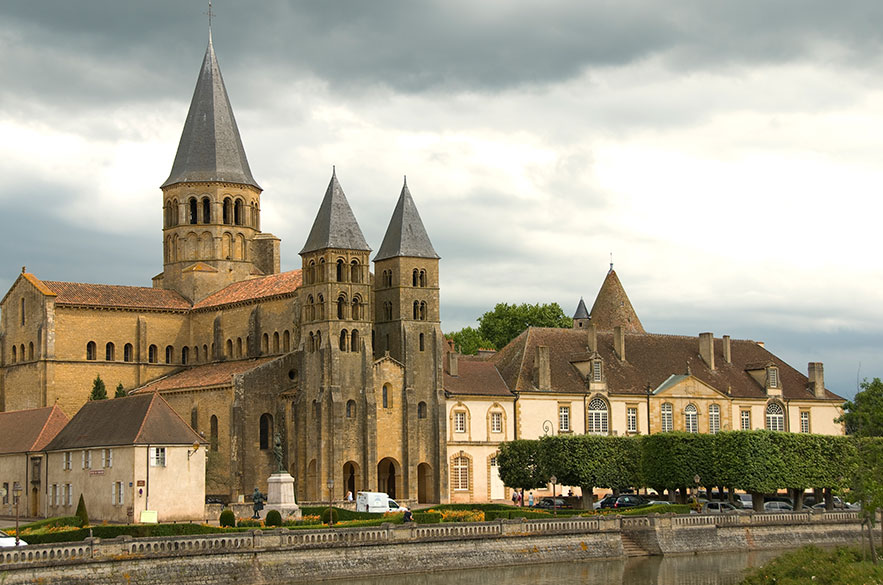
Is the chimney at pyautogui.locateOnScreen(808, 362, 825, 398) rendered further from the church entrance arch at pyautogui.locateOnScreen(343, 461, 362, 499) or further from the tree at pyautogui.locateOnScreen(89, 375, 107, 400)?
the tree at pyautogui.locateOnScreen(89, 375, 107, 400)

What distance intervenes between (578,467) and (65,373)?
1335 inches

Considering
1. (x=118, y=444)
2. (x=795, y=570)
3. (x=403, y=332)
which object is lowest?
(x=795, y=570)

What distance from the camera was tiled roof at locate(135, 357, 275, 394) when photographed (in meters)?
80.0

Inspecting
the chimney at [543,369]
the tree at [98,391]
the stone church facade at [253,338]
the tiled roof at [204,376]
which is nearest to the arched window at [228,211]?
the stone church facade at [253,338]

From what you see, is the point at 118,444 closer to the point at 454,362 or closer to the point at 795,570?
the point at 454,362

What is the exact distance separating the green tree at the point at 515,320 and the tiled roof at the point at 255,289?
32.5 m

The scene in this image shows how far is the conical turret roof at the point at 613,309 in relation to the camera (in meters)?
101

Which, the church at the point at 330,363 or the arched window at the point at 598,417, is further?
the arched window at the point at 598,417

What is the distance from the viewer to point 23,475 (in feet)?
227

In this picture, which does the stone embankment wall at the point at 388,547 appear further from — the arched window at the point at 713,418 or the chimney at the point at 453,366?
the chimney at the point at 453,366

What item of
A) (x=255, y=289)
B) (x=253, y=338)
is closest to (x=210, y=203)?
(x=255, y=289)

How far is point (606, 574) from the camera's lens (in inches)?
2044

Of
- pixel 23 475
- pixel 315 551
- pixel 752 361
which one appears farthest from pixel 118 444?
pixel 752 361

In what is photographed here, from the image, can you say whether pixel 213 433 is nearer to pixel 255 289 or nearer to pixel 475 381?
pixel 255 289
